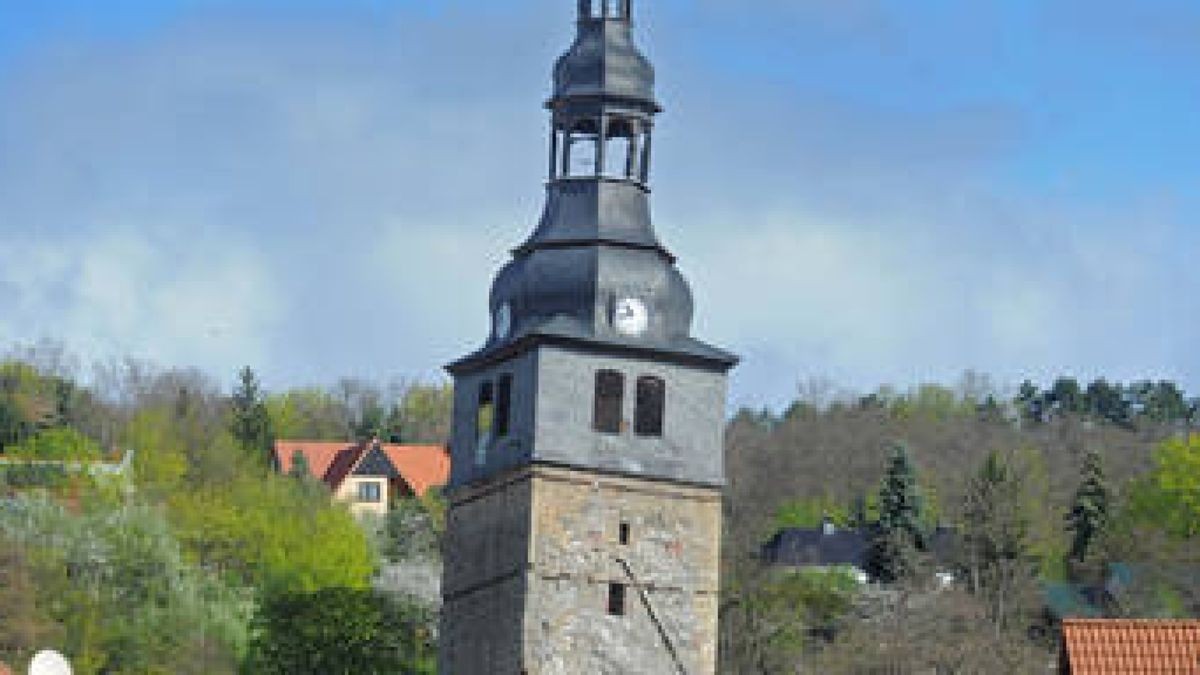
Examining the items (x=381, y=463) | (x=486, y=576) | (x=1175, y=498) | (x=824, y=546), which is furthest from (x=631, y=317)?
(x=381, y=463)

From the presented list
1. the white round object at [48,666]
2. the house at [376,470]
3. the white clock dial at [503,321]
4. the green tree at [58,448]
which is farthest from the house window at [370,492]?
the white round object at [48,666]

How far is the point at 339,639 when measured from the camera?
7344cm

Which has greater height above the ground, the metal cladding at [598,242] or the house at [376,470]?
the house at [376,470]

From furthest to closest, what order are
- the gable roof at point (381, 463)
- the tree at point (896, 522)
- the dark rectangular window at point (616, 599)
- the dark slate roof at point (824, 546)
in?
1. the gable roof at point (381, 463)
2. the dark slate roof at point (824, 546)
3. the tree at point (896, 522)
4. the dark rectangular window at point (616, 599)

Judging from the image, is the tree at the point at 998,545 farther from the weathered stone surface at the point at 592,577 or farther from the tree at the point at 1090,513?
the weathered stone surface at the point at 592,577

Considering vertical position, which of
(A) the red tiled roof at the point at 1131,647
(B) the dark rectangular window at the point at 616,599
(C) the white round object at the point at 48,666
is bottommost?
(C) the white round object at the point at 48,666

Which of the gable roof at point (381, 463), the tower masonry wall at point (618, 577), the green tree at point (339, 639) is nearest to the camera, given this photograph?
the tower masonry wall at point (618, 577)

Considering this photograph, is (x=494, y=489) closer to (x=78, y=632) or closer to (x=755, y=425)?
(x=78, y=632)

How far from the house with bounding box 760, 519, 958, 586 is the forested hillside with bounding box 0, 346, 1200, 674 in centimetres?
121

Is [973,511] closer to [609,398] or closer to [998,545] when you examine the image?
[998,545]

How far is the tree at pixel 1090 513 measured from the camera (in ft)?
357

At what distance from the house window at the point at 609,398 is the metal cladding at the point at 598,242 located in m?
0.49

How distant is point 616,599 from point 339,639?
2560cm

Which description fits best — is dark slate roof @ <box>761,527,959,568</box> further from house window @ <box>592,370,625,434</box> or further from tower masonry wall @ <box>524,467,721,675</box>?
house window @ <box>592,370,625,434</box>
